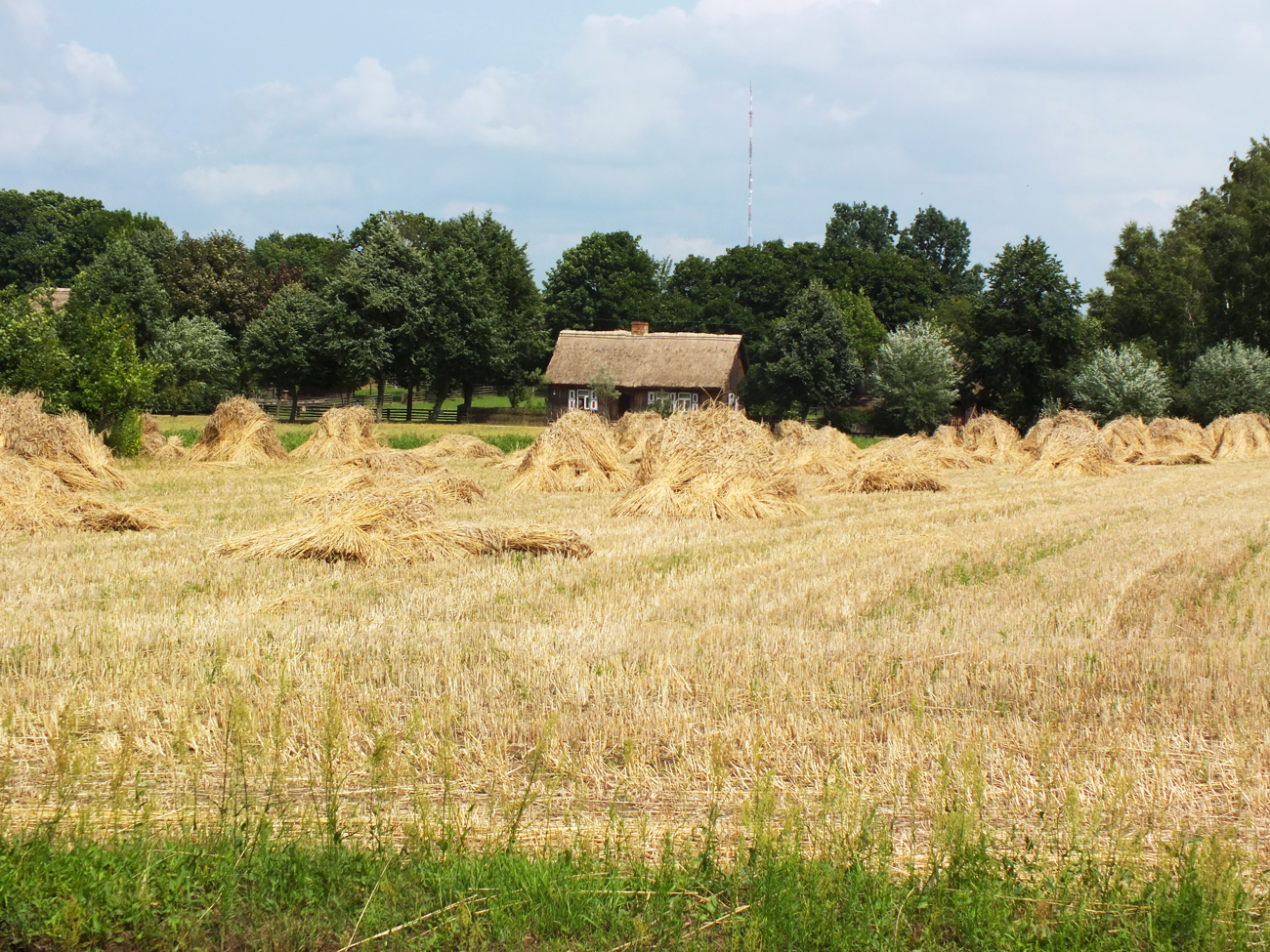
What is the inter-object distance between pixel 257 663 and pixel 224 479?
59.7 ft

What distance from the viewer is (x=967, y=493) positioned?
72.6 feet

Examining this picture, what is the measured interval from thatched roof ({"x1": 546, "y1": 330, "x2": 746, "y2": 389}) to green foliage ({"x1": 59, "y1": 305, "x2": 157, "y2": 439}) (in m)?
40.6

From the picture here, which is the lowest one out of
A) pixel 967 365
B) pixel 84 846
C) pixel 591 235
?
pixel 84 846

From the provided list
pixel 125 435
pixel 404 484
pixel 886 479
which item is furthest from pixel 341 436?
pixel 886 479

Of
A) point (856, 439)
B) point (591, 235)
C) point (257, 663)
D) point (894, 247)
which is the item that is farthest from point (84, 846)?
point (894, 247)

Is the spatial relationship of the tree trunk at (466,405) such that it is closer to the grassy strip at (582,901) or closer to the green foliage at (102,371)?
the green foliage at (102,371)

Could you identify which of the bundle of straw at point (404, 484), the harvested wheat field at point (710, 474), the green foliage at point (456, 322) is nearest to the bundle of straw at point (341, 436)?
the bundle of straw at point (404, 484)

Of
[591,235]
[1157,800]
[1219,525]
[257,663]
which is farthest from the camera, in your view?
[591,235]

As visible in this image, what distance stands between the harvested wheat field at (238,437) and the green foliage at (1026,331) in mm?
34259

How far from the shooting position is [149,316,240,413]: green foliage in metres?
46.6

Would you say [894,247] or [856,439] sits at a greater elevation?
[894,247]

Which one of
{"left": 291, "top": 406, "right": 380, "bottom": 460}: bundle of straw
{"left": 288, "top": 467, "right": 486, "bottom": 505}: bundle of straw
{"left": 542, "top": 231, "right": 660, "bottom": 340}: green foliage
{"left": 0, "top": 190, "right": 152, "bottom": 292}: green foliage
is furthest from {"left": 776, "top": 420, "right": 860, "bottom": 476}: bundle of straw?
{"left": 0, "top": 190, "right": 152, "bottom": 292}: green foliage

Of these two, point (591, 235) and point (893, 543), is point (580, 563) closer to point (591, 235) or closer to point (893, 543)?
point (893, 543)

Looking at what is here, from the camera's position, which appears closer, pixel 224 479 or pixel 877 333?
pixel 224 479
